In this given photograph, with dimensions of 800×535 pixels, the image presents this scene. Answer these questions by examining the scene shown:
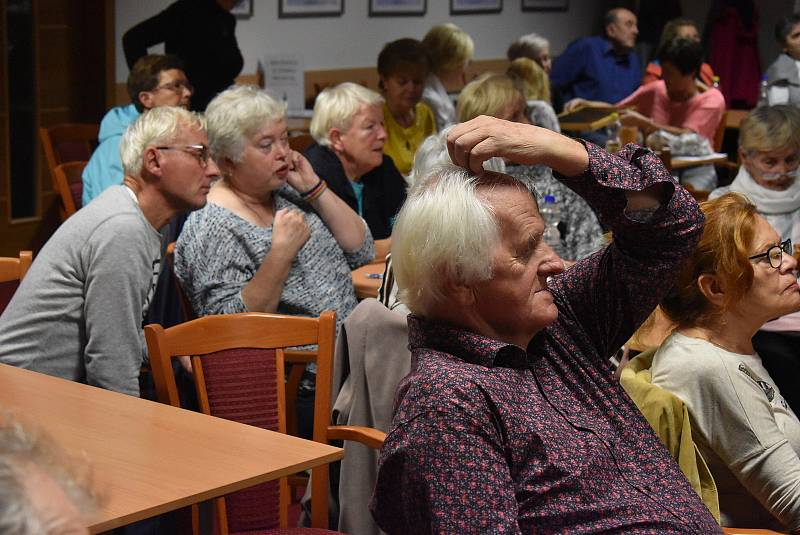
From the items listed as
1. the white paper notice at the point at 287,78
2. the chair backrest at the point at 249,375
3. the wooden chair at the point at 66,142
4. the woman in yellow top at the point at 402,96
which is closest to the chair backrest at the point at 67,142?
the wooden chair at the point at 66,142

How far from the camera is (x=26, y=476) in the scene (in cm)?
87

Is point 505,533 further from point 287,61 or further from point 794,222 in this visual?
point 287,61

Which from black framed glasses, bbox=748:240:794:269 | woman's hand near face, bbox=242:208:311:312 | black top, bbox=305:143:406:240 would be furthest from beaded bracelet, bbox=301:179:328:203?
black framed glasses, bbox=748:240:794:269

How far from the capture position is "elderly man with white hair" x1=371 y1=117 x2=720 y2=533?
1.81m

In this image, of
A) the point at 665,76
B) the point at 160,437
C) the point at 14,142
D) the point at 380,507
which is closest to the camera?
the point at 380,507

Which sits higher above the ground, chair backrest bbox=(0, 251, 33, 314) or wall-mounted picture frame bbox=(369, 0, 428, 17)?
wall-mounted picture frame bbox=(369, 0, 428, 17)

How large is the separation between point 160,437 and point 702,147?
16.6ft

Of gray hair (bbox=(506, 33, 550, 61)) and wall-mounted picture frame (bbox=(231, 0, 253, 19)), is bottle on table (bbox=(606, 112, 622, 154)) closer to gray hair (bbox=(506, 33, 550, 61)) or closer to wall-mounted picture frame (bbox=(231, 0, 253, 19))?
gray hair (bbox=(506, 33, 550, 61))

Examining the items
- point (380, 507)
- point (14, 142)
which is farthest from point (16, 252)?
point (380, 507)

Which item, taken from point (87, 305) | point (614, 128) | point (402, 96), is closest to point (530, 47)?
point (614, 128)

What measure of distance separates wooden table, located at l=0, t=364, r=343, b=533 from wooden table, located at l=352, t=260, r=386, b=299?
1.41 meters

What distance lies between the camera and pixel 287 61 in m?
7.61

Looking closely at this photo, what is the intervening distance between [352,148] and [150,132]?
1.37 meters

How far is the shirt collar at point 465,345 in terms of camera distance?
1.93 metres
